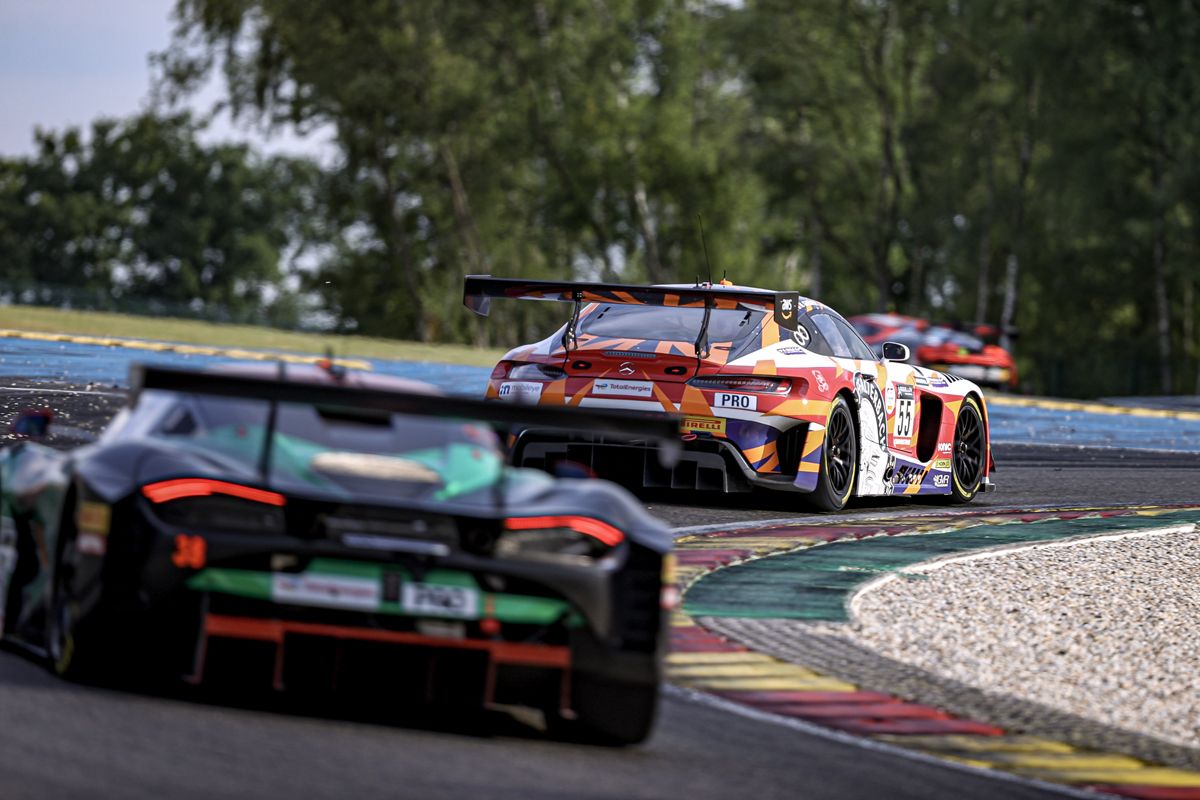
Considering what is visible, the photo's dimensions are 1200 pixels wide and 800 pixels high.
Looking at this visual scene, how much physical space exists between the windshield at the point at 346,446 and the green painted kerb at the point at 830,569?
304 centimetres

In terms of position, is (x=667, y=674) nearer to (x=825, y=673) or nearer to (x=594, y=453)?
(x=825, y=673)

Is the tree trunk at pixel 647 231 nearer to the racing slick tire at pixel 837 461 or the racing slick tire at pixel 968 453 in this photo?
the racing slick tire at pixel 968 453

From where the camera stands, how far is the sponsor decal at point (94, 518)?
5.82 metres

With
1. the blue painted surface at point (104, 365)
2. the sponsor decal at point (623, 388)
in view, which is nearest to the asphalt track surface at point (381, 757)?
the sponsor decal at point (623, 388)

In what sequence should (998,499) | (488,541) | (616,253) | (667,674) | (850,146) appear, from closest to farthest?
(488,541) → (667,674) → (998,499) → (850,146) → (616,253)

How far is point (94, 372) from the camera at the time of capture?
2411cm

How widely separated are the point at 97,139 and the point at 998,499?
89.7 meters

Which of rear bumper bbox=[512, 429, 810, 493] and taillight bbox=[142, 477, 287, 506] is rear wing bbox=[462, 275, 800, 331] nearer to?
rear bumper bbox=[512, 429, 810, 493]

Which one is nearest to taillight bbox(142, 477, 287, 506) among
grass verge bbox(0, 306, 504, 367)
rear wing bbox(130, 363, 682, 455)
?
rear wing bbox(130, 363, 682, 455)

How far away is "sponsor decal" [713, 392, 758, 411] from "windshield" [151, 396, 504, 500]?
243 inches

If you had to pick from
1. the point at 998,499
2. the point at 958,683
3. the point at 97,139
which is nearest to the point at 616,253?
the point at 97,139

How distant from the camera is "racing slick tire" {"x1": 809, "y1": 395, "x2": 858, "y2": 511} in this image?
1319cm

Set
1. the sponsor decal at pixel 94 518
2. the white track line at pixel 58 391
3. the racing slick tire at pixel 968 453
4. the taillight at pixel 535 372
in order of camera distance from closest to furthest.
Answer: the sponsor decal at pixel 94 518
the taillight at pixel 535 372
the racing slick tire at pixel 968 453
the white track line at pixel 58 391

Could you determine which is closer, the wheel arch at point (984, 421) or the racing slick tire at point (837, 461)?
the racing slick tire at point (837, 461)
